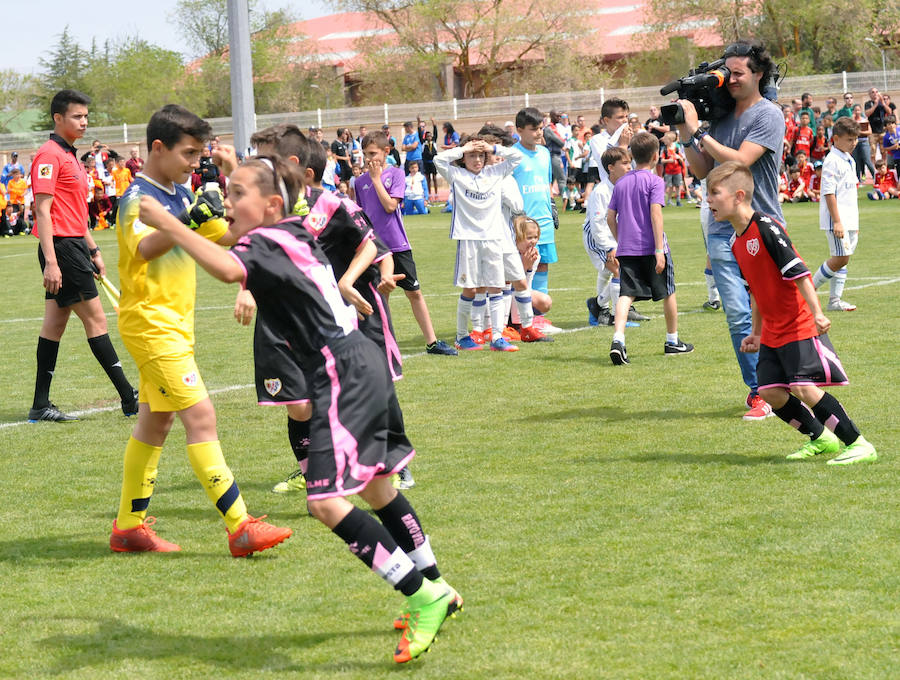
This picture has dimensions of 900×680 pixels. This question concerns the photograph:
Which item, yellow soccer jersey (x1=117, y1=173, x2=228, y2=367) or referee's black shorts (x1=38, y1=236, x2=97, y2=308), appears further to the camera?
referee's black shorts (x1=38, y1=236, x2=97, y2=308)

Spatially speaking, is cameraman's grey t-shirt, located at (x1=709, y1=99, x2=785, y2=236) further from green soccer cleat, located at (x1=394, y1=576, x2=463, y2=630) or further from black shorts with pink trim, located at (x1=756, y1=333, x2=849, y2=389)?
green soccer cleat, located at (x1=394, y1=576, x2=463, y2=630)

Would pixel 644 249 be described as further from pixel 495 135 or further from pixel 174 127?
pixel 174 127

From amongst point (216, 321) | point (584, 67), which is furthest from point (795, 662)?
point (584, 67)

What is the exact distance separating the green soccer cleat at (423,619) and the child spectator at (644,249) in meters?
6.24

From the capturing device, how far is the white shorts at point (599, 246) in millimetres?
12312

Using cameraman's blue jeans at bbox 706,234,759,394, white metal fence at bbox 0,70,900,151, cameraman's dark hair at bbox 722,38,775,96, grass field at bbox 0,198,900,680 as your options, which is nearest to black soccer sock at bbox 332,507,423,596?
grass field at bbox 0,198,900,680

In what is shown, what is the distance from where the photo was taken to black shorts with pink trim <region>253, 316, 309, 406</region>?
5828 millimetres

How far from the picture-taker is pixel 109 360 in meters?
8.94

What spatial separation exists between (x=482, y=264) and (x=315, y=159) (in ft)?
17.9

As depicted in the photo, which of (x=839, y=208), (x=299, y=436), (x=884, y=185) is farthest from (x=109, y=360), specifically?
(x=884, y=185)

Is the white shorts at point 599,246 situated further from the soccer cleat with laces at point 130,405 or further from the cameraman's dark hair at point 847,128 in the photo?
the soccer cleat with laces at point 130,405

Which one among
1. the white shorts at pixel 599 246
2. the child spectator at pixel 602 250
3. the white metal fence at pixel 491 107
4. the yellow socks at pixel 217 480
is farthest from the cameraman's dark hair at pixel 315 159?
the white metal fence at pixel 491 107

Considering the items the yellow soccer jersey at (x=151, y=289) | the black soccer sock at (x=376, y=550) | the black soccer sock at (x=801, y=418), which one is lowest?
the black soccer sock at (x=801, y=418)

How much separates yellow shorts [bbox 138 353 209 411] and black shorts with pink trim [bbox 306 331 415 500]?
4.61 feet
